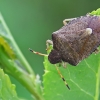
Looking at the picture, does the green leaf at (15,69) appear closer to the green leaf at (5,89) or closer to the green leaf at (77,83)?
the green leaf at (77,83)

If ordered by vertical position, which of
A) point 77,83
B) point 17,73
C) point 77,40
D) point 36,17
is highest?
point 36,17

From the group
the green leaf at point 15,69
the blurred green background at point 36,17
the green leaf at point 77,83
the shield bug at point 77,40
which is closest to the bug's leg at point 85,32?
the shield bug at point 77,40

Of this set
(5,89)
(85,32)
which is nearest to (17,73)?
(5,89)

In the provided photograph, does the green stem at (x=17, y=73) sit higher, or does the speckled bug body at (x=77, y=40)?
the speckled bug body at (x=77, y=40)

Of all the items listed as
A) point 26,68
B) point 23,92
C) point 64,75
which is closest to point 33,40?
point 23,92

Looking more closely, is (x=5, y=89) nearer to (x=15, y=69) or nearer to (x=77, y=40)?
(x=15, y=69)

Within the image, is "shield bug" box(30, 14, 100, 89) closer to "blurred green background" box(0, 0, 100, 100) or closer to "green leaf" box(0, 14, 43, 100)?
"green leaf" box(0, 14, 43, 100)

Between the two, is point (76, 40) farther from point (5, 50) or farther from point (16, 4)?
point (16, 4)

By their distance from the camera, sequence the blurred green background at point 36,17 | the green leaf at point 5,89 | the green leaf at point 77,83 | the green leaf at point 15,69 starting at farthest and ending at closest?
1. the blurred green background at point 36,17
2. the green leaf at point 15,69
3. the green leaf at point 77,83
4. the green leaf at point 5,89
